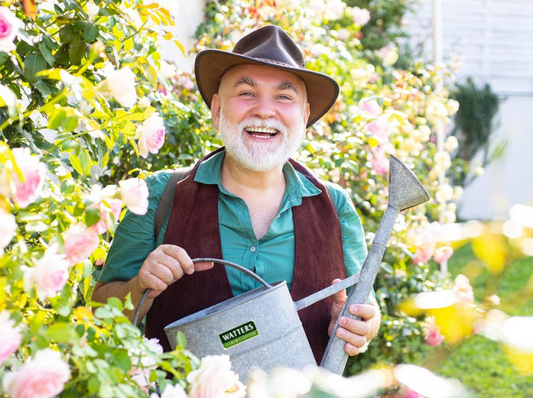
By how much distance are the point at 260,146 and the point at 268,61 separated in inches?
10.1

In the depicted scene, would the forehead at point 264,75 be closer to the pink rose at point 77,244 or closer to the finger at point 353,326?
the finger at point 353,326

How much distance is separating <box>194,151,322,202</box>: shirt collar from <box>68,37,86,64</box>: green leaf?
1.83 feet

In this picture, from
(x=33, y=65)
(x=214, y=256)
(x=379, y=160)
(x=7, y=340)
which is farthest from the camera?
(x=379, y=160)

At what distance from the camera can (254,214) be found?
2.09 m

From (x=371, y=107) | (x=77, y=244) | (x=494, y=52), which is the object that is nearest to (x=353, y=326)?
(x=77, y=244)

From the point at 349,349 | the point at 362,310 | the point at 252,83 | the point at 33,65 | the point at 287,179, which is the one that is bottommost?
the point at 349,349

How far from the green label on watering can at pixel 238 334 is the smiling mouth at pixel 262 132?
73 cm

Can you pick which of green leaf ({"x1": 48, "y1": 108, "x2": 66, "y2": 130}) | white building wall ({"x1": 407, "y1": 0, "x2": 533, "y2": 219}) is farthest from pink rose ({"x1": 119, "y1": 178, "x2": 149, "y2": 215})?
white building wall ({"x1": 407, "y1": 0, "x2": 533, "y2": 219})

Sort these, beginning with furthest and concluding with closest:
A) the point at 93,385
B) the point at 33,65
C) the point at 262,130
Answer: the point at 262,130 → the point at 33,65 → the point at 93,385

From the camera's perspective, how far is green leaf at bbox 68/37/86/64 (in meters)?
1.64

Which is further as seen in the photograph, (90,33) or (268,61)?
(268,61)

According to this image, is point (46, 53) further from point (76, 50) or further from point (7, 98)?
point (7, 98)

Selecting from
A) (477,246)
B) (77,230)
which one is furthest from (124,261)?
(477,246)

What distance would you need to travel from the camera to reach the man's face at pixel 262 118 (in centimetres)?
203
